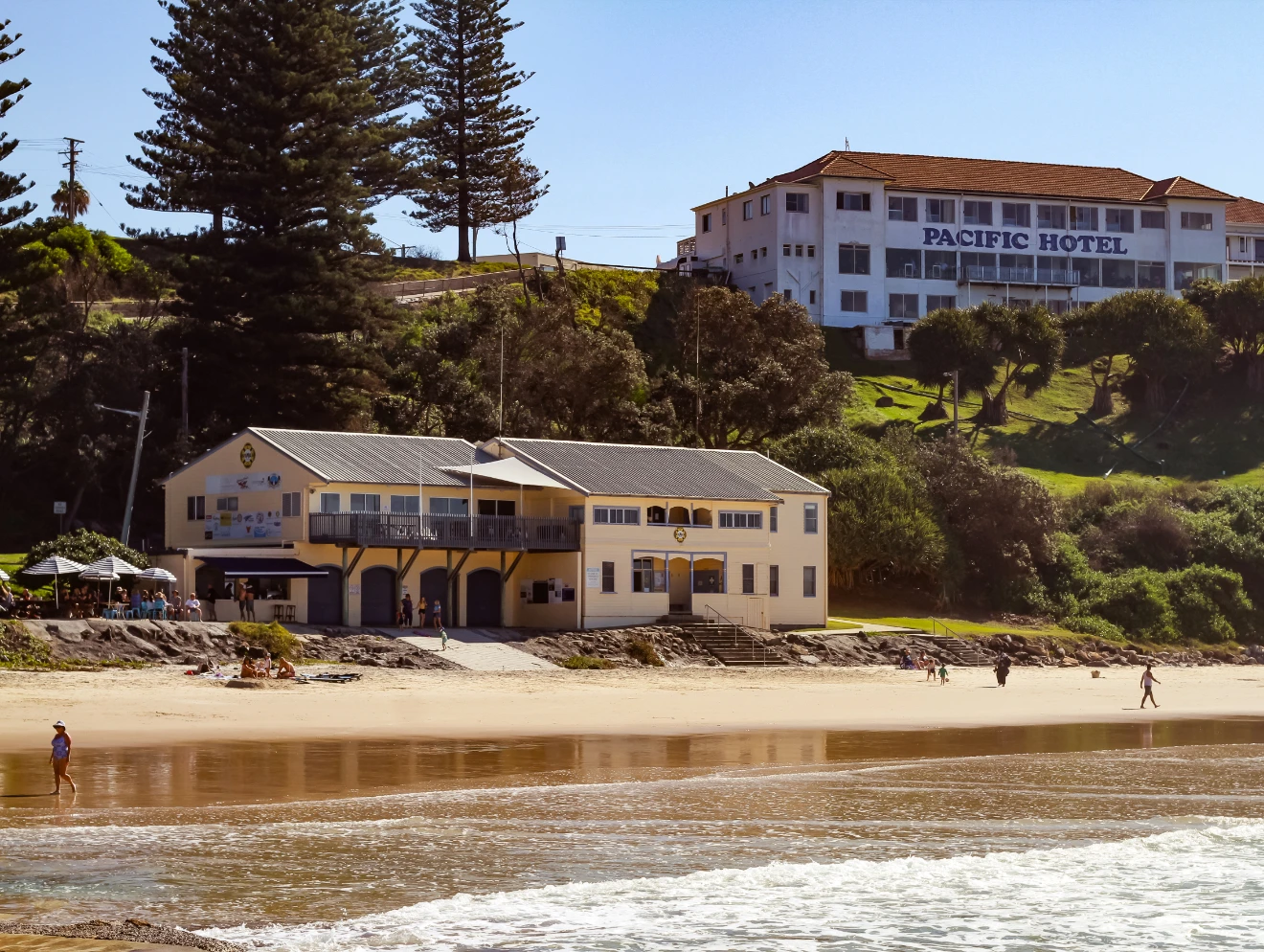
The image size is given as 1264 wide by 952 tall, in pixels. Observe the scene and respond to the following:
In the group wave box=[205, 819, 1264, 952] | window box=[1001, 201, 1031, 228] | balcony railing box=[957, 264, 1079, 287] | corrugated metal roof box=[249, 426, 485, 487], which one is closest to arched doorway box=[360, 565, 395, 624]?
corrugated metal roof box=[249, 426, 485, 487]

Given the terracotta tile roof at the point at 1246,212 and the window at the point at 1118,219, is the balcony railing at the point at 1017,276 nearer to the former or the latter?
the window at the point at 1118,219

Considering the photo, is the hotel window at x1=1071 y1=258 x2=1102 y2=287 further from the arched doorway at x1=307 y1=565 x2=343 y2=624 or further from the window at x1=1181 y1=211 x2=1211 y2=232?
the arched doorway at x1=307 y1=565 x2=343 y2=624

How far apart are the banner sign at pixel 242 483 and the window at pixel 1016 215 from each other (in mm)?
53435

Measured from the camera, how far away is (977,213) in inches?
3391

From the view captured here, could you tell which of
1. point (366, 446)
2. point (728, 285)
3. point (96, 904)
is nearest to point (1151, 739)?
point (96, 904)

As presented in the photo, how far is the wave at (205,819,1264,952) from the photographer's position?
43.8 feet

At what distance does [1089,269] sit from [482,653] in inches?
2306

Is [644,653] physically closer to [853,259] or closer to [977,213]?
[853,259]

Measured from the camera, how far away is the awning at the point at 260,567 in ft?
138

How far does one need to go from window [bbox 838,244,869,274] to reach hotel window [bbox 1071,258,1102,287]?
13.3m

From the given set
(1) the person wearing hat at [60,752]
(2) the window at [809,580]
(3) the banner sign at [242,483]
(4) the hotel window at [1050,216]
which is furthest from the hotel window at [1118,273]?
(1) the person wearing hat at [60,752]

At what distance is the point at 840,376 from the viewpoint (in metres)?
66.9

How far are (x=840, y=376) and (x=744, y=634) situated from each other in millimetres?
22590

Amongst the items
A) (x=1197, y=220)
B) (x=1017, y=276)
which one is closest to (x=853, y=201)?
(x=1017, y=276)
